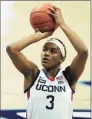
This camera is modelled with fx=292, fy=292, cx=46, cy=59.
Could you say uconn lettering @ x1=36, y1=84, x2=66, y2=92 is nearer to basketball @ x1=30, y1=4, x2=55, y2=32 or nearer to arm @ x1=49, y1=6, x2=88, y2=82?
arm @ x1=49, y1=6, x2=88, y2=82

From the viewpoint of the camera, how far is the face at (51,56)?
4.75 ft

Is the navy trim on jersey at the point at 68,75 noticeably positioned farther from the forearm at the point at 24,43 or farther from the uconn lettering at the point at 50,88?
the forearm at the point at 24,43

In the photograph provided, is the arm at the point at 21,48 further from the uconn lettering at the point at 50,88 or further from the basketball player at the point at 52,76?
the uconn lettering at the point at 50,88

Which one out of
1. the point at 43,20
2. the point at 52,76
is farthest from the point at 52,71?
the point at 43,20

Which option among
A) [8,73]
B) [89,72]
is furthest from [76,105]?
[8,73]

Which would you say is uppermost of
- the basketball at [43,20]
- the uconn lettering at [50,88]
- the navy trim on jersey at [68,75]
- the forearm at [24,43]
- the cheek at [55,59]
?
the basketball at [43,20]

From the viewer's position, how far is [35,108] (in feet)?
4.74

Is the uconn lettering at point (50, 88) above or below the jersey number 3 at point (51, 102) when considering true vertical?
above

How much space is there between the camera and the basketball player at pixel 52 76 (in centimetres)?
142

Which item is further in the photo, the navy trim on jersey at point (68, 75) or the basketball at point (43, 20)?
the navy trim on jersey at point (68, 75)

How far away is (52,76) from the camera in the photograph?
1490 mm

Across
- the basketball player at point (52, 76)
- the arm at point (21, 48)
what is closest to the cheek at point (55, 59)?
the basketball player at point (52, 76)

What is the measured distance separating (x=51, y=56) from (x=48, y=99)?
0.71 ft

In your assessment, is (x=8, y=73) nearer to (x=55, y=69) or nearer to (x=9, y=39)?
(x=9, y=39)
